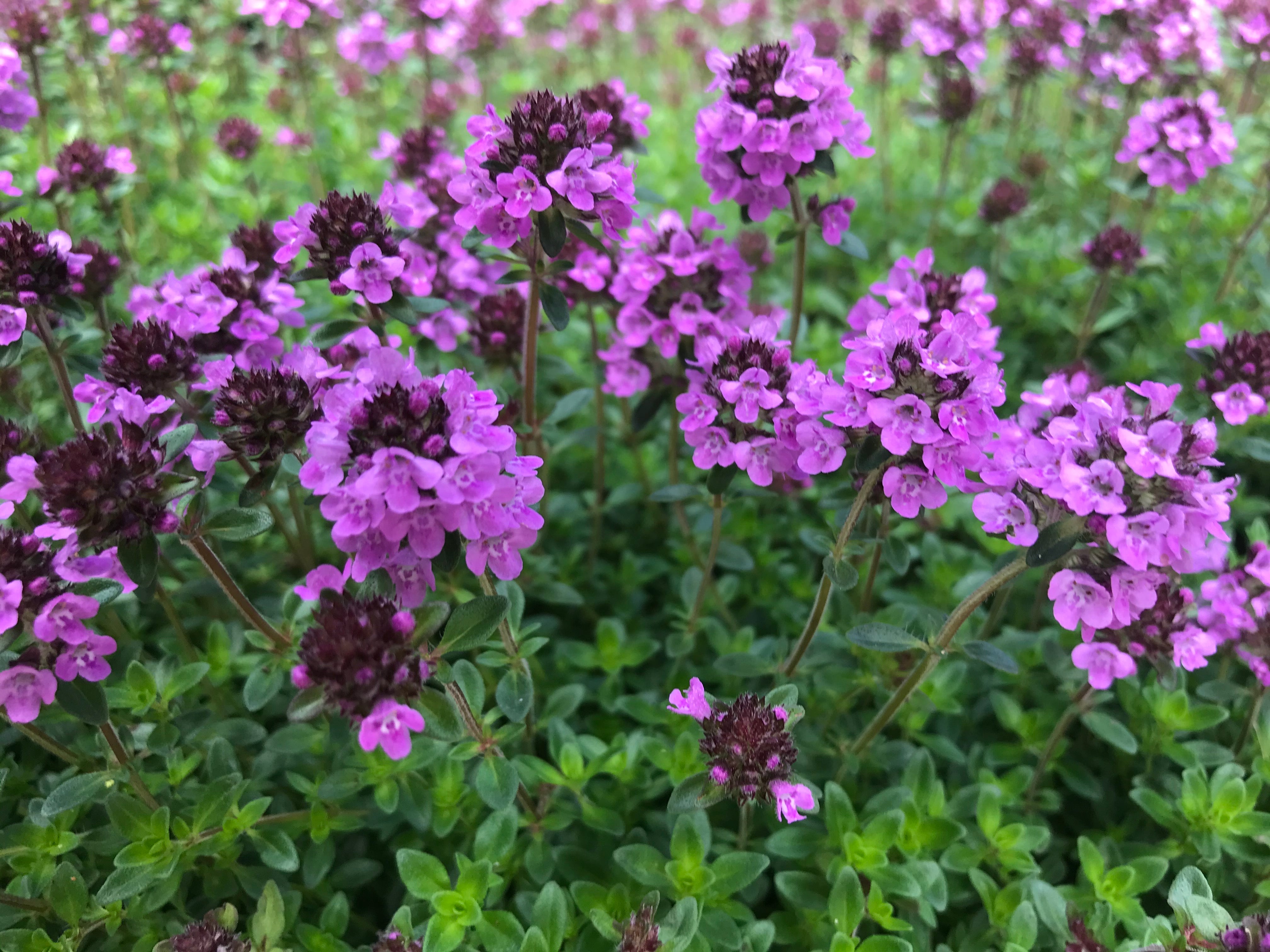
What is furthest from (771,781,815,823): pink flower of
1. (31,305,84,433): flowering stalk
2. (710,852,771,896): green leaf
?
(31,305,84,433): flowering stalk

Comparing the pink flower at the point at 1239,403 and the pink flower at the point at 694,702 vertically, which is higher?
the pink flower at the point at 1239,403

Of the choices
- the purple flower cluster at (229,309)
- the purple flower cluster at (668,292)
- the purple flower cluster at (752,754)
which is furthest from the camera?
the purple flower cluster at (668,292)

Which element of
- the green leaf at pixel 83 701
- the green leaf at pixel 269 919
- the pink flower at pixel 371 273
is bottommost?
the green leaf at pixel 269 919

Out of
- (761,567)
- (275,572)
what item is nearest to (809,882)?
(761,567)

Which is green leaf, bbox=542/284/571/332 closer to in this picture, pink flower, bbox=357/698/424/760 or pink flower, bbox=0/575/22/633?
pink flower, bbox=357/698/424/760

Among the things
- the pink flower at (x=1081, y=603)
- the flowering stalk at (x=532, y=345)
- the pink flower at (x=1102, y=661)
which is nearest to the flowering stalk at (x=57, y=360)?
the flowering stalk at (x=532, y=345)

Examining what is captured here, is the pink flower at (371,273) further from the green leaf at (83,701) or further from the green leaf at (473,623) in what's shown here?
the green leaf at (83,701)

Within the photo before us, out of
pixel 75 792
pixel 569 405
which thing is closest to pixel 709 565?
pixel 569 405
